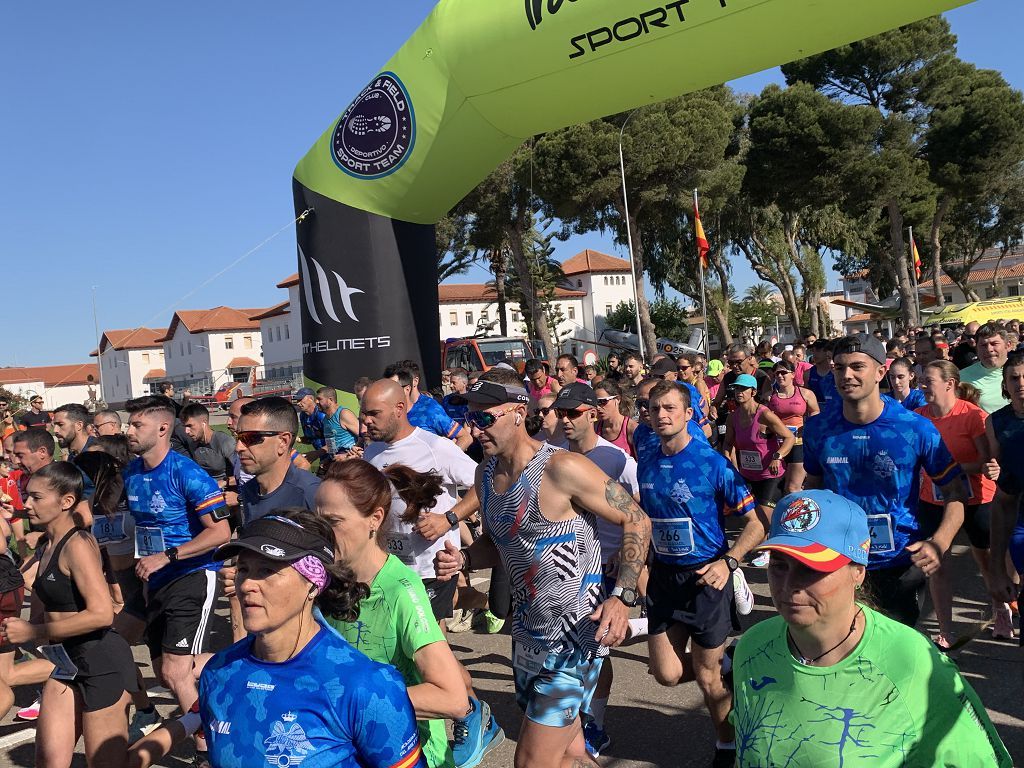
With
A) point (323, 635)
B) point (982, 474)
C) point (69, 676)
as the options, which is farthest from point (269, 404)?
point (982, 474)

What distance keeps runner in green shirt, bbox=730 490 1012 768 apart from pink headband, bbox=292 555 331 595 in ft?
3.28

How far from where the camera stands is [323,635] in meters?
2.08

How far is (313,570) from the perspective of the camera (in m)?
2.11

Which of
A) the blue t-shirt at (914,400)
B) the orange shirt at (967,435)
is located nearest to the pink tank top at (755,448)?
the blue t-shirt at (914,400)

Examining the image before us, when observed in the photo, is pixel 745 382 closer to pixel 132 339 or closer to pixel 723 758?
pixel 723 758

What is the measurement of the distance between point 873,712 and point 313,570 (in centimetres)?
128

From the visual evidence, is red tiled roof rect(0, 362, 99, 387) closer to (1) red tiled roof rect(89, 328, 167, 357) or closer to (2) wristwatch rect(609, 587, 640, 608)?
(1) red tiled roof rect(89, 328, 167, 357)

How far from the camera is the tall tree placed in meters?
31.2

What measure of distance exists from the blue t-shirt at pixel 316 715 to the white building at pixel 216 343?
83889mm

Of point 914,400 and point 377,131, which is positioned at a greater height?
point 377,131

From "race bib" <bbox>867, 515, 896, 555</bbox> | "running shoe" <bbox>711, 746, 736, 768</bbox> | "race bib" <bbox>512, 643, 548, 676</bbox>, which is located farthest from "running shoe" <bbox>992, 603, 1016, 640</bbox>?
"race bib" <bbox>512, 643, 548, 676</bbox>

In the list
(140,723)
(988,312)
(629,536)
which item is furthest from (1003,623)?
(988,312)

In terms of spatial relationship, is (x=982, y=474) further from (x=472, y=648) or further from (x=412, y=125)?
(x=412, y=125)

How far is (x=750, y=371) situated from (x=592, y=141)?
53.3 ft
